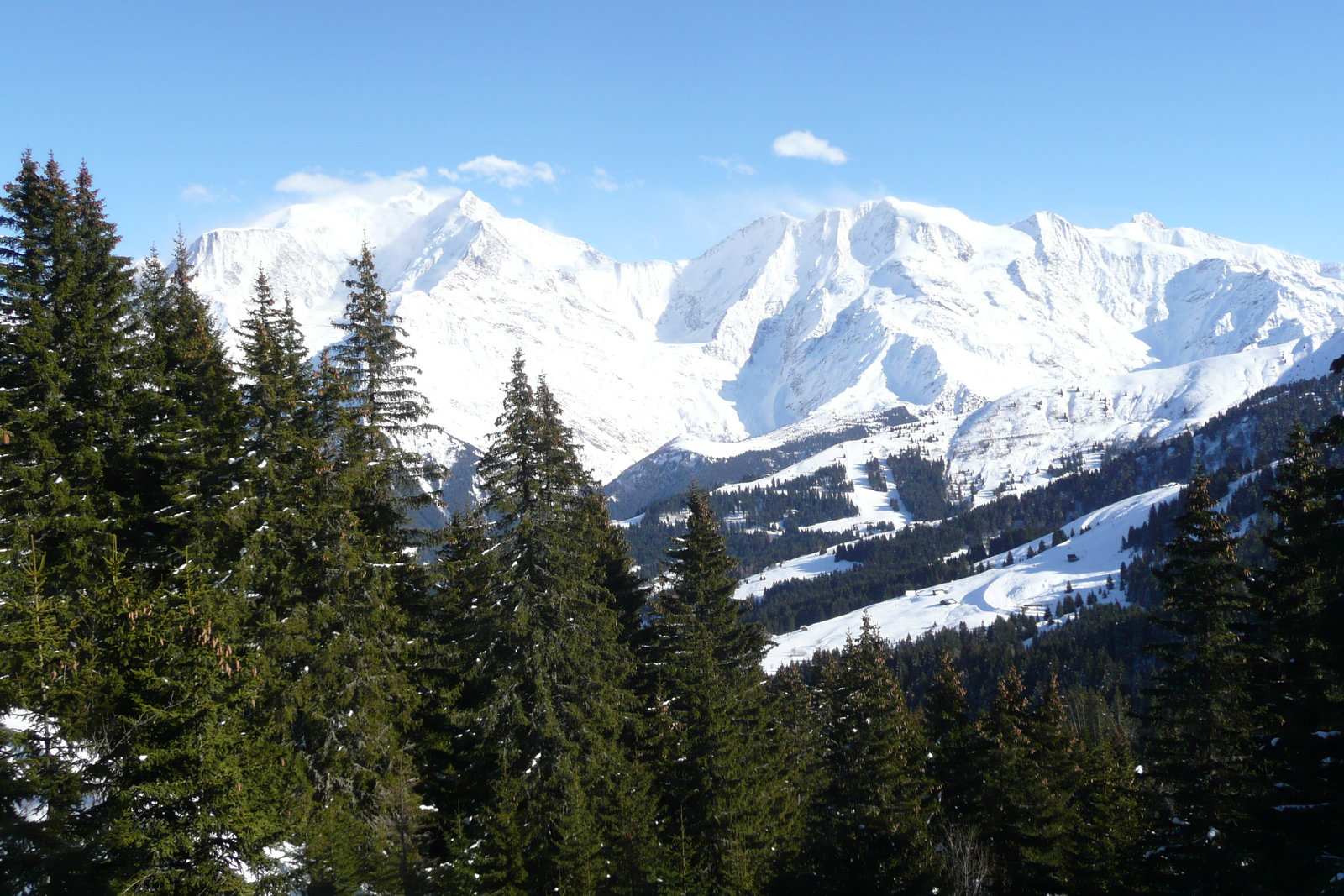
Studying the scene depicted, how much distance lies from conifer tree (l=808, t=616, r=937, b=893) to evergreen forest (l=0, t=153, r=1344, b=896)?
6.4 inches

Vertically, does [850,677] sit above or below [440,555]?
below

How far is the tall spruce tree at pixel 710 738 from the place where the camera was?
1148 inches

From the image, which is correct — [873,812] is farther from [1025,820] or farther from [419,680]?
[419,680]

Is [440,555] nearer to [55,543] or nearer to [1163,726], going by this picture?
[55,543]

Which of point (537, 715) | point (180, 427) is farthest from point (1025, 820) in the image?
point (180, 427)

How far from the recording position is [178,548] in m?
27.9

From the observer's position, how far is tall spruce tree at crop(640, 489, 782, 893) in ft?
95.7

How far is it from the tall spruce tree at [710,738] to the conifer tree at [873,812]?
290 centimetres

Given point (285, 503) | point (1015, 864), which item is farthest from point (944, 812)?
point (285, 503)

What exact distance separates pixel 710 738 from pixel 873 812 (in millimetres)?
7082

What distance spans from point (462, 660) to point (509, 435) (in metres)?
9.03

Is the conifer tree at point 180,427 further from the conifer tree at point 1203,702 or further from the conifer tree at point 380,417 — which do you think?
the conifer tree at point 1203,702

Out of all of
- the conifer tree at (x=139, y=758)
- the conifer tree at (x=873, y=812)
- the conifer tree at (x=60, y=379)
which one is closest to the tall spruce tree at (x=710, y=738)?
the conifer tree at (x=873, y=812)

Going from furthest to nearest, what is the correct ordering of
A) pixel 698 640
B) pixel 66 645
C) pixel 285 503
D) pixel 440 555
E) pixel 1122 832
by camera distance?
pixel 440 555
pixel 1122 832
pixel 698 640
pixel 285 503
pixel 66 645
